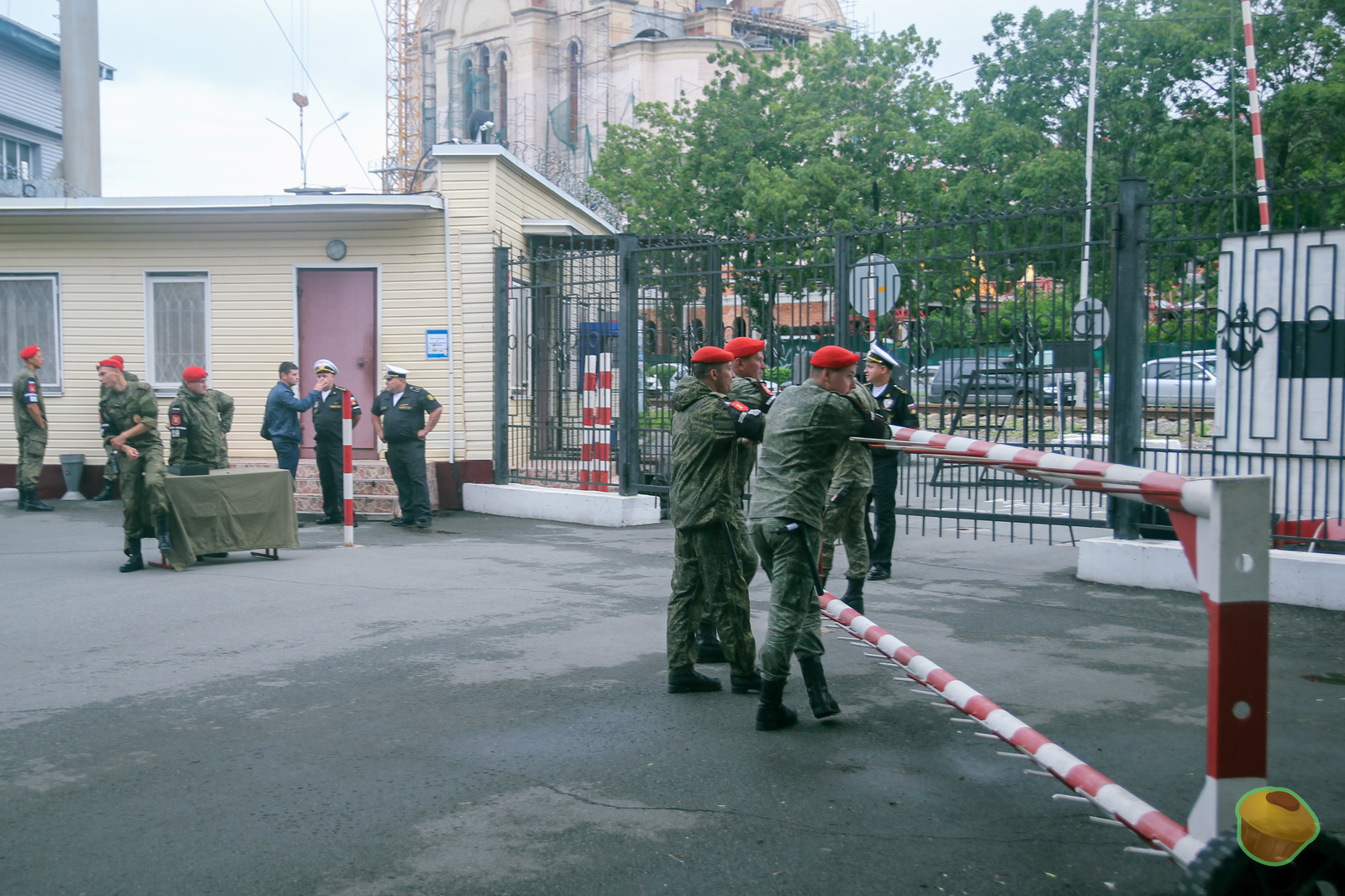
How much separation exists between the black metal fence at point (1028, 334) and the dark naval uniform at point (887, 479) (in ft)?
2.58

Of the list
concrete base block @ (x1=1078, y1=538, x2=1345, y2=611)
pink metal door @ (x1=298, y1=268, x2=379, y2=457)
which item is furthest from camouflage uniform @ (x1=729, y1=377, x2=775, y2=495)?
pink metal door @ (x1=298, y1=268, x2=379, y2=457)

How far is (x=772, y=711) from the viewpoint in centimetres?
522

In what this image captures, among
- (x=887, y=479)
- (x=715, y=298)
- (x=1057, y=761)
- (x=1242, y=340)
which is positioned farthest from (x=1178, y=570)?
(x=715, y=298)

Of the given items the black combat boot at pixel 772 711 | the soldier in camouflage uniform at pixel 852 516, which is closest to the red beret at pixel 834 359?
the black combat boot at pixel 772 711

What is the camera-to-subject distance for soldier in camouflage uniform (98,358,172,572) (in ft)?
32.6

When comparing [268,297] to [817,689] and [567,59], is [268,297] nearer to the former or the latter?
[817,689]

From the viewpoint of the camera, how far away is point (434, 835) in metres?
3.99

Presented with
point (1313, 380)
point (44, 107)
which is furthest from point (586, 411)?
point (44, 107)

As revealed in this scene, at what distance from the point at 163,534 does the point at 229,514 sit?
0.61 meters

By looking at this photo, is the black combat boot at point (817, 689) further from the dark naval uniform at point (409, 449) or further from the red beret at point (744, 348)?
the dark naval uniform at point (409, 449)

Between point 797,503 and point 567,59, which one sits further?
point 567,59

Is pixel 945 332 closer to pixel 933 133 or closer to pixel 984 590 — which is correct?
pixel 984 590

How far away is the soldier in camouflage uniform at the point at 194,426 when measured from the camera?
36.3 feet

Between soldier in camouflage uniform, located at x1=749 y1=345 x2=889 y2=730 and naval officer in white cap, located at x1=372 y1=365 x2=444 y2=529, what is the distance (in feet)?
27.0
